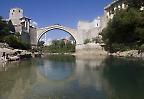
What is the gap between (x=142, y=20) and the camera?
38.2 meters

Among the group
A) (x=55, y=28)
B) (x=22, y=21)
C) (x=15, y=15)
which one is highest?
(x=15, y=15)

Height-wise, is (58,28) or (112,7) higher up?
(112,7)

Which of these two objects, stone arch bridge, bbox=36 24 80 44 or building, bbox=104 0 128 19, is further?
stone arch bridge, bbox=36 24 80 44

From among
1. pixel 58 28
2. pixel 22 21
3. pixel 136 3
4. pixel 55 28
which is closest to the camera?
pixel 136 3

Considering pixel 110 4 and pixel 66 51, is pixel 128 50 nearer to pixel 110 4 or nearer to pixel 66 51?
pixel 110 4

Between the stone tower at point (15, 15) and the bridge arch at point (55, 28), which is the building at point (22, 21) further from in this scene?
the bridge arch at point (55, 28)

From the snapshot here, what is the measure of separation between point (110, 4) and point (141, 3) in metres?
45.4

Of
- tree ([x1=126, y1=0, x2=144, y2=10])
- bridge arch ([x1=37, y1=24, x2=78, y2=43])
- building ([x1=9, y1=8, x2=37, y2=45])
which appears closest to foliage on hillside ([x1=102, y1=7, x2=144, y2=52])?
tree ([x1=126, y1=0, x2=144, y2=10])

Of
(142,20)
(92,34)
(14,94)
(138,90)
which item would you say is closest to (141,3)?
(142,20)

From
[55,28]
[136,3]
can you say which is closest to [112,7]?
[55,28]

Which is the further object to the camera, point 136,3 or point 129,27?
point 136,3

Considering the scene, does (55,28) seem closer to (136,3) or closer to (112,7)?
(112,7)

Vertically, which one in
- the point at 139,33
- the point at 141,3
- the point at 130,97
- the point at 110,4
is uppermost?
the point at 110,4

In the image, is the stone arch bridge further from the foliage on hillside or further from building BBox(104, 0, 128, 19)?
the foliage on hillside
